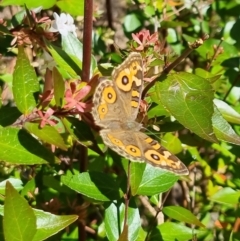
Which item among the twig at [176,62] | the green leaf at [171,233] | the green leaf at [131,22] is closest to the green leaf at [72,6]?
the twig at [176,62]

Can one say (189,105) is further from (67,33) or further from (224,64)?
(224,64)

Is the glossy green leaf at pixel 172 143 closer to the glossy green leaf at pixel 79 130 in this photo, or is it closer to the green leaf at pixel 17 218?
the glossy green leaf at pixel 79 130

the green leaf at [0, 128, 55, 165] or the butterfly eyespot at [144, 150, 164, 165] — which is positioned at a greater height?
the green leaf at [0, 128, 55, 165]

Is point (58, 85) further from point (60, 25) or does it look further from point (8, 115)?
point (60, 25)

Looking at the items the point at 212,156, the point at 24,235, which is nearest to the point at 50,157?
the point at 24,235

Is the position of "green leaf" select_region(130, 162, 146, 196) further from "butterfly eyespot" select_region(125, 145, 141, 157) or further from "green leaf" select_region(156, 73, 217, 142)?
"green leaf" select_region(156, 73, 217, 142)

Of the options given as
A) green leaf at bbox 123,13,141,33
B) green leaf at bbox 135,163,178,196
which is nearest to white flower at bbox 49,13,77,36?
green leaf at bbox 135,163,178,196
